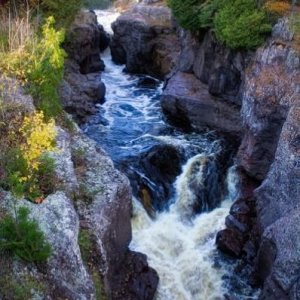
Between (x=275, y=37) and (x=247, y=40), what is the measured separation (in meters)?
1.08

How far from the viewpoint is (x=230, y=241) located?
13453 millimetres

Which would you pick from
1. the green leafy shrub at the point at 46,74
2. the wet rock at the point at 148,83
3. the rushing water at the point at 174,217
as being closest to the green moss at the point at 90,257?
the rushing water at the point at 174,217

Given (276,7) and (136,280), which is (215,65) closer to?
(276,7)

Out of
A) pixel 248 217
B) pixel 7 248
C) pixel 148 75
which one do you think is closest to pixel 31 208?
pixel 7 248

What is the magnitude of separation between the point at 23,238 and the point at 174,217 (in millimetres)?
8174

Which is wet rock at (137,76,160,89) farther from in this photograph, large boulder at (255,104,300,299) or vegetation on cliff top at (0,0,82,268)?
large boulder at (255,104,300,299)

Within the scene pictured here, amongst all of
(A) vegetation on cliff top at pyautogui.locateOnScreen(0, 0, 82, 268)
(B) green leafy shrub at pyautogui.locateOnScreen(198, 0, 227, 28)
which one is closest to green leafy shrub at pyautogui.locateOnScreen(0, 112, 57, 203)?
(A) vegetation on cliff top at pyautogui.locateOnScreen(0, 0, 82, 268)

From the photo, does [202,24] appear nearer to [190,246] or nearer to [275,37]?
[275,37]

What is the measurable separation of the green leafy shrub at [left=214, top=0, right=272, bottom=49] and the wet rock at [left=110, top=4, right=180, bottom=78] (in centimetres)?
864

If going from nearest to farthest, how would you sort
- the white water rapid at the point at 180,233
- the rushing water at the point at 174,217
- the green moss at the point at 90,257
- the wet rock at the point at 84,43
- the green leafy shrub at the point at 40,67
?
the green moss at the point at 90,257, the green leafy shrub at the point at 40,67, the white water rapid at the point at 180,233, the rushing water at the point at 174,217, the wet rock at the point at 84,43

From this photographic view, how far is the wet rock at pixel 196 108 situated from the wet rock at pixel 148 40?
17.5 feet

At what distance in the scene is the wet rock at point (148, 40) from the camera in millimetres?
27016

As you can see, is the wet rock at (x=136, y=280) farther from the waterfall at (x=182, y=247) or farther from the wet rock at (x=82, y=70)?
the wet rock at (x=82, y=70)

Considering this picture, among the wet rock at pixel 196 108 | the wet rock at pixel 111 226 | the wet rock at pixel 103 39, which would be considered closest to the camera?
the wet rock at pixel 111 226
